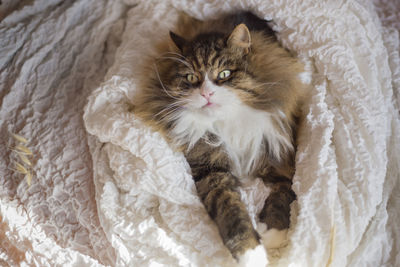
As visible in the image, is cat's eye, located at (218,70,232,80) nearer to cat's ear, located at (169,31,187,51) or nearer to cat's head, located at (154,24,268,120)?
cat's head, located at (154,24,268,120)

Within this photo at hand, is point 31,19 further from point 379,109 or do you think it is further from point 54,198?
point 379,109

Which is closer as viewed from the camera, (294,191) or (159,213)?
(294,191)

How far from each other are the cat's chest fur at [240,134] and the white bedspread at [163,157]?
71 millimetres

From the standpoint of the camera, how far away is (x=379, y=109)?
3.86 feet

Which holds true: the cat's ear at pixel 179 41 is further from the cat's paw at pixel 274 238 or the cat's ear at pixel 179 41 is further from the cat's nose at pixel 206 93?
the cat's paw at pixel 274 238

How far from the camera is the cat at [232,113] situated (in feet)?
3.50

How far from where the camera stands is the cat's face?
1057mm

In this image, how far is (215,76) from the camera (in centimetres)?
108

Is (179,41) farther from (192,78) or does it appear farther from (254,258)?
(254,258)

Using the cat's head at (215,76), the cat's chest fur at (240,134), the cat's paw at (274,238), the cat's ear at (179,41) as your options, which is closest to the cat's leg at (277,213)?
the cat's paw at (274,238)

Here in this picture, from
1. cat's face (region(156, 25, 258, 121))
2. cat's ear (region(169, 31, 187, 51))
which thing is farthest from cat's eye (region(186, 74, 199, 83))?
cat's ear (region(169, 31, 187, 51))

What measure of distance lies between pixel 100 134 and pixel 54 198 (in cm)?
28

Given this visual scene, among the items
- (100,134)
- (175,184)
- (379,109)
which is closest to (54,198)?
(100,134)

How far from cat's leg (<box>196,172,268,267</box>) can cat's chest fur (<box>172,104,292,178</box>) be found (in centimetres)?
7
